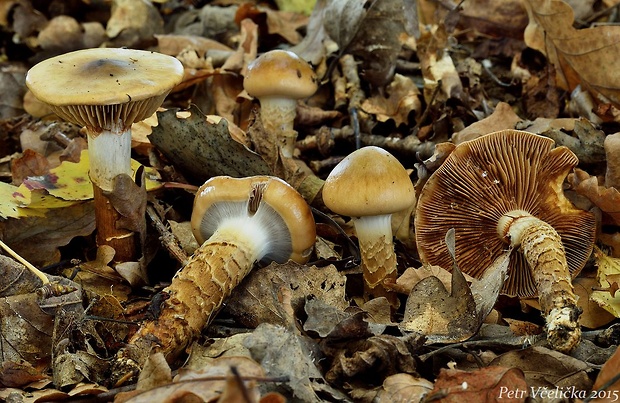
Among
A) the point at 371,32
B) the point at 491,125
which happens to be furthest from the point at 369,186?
the point at 371,32

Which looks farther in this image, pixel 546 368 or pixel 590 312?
pixel 590 312

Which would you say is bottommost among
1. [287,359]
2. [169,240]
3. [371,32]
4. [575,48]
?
[169,240]

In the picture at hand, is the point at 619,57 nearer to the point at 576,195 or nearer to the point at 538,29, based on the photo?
the point at 538,29

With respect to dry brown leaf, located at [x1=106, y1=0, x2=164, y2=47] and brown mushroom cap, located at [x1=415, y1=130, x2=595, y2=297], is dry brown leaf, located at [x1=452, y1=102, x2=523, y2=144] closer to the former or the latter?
brown mushroom cap, located at [x1=415, y1=130, x2=595, y2=297]

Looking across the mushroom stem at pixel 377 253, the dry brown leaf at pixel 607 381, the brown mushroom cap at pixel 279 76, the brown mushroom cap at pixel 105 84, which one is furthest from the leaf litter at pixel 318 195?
the brown mushroom cap at pixel 105 84

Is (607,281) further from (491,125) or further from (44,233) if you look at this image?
(44,233)

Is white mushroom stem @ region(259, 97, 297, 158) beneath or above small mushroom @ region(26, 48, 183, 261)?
beneath

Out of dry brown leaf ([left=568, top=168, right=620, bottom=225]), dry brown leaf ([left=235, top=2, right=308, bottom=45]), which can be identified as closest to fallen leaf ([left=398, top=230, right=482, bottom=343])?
dry brown leaf ([left=568, top=168, right=620, bottom=225])
